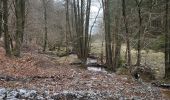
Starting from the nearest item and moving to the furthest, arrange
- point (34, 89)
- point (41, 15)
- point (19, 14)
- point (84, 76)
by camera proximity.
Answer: point (34, 89) < point (84, 76) < point (19, 14) < point (41, 15)

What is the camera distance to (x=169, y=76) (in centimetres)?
2355

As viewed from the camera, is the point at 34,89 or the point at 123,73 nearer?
the point at 34,89

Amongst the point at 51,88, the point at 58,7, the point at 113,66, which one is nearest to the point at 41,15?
the point at 58,7

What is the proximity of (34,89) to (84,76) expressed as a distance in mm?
6490

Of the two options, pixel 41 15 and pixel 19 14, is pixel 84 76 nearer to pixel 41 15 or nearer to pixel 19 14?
pixel 19 14

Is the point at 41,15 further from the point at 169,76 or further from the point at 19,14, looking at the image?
the point at 169,76

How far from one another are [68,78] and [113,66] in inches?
399

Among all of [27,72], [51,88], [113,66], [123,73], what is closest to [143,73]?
[123,73]

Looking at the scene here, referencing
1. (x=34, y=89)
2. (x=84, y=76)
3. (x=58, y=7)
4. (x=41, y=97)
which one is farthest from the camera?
(x=58, y=7)

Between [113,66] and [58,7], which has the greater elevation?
[58,7]

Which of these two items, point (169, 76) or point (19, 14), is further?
point (19, 14)

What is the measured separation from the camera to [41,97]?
13438 millimetres

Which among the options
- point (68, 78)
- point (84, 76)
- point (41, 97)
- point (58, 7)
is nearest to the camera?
point (41, 97)

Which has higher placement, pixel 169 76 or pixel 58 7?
pixel 58 7
